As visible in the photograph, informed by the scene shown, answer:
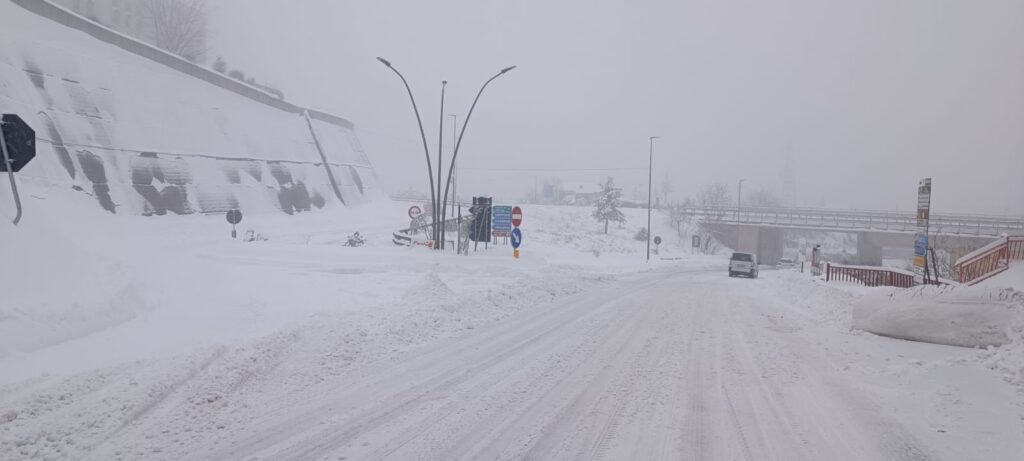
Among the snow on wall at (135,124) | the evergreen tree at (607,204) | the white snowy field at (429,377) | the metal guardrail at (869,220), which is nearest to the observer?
the white snowy field at (429,377)

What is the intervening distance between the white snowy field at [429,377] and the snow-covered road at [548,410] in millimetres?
32

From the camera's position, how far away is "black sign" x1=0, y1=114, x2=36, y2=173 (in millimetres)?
10586

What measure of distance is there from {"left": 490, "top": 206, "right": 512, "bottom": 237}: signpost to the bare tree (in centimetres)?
4923

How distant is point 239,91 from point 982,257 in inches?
1917

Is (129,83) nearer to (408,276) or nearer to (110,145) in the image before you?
(110,145)

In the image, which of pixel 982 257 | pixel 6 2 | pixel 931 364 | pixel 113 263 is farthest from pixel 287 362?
pixel 6 2

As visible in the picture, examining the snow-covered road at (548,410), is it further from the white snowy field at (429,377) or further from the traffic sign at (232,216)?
the traffic sign at (232,216)

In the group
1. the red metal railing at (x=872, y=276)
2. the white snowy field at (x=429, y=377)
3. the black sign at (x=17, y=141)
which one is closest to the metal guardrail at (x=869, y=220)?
the red metal railing at (x=872, y=276)

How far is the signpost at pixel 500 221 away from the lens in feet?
98.2

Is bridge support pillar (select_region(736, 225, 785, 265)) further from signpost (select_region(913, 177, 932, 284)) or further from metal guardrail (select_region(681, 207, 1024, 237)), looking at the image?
signpost (select_region(913, 177, 932, 284))

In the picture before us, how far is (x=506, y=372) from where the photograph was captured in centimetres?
829

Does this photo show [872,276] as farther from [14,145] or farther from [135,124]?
[135,124]

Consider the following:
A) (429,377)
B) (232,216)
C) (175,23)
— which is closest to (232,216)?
(232,216)

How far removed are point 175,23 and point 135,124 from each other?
126 ft
